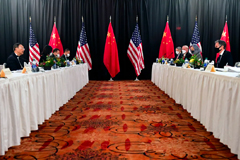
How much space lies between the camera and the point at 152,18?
973 cm

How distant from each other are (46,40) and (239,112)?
9024mm

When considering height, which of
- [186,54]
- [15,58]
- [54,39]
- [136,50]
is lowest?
[15,58]

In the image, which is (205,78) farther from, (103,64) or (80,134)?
(103,64)

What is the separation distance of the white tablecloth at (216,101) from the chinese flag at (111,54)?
16.7 ft

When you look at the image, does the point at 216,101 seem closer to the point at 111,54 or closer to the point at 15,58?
the point at 15,58

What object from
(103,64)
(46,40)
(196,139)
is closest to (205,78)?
(196,139)

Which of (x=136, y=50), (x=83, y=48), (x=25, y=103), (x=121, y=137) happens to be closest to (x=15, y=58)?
(x=25, y=103)

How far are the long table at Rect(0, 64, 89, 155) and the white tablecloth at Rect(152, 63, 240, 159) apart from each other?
86.0 inches

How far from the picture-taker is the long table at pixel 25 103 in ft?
7.18

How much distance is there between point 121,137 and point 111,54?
659 centimetres

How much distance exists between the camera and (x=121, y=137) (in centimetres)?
273

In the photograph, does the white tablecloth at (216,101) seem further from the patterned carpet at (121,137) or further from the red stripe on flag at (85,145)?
the red stripe on flag at (85,145)

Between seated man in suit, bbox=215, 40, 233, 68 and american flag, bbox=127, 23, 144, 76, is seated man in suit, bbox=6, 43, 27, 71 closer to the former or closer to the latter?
seated man in suit, bbox=215, 40, 233, 68

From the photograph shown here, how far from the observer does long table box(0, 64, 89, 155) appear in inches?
86.1
